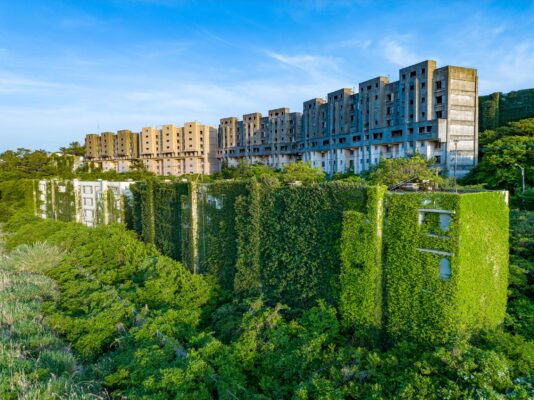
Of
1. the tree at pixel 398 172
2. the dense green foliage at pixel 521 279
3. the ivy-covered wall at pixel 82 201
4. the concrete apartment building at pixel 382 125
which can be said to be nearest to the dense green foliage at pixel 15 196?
the ivy-covered wall at pixel 82 201

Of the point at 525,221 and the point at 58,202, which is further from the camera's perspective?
the point at 58,202

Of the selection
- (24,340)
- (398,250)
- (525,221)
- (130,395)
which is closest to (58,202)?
(24,340)

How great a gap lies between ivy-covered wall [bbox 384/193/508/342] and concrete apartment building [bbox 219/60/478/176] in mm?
29523

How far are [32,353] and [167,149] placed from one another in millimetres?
67590

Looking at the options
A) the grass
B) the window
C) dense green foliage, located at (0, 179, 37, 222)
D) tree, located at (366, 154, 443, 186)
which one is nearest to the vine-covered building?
the window

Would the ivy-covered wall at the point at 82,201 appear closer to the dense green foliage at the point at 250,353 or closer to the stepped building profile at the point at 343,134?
the dense green foliage at the point at 250,353

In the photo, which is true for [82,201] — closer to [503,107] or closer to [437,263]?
[437,263]

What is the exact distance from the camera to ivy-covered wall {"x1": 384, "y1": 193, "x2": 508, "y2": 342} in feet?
30.5

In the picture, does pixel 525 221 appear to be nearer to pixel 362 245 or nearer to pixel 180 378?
pixel 362 245

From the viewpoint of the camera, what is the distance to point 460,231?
364 inches

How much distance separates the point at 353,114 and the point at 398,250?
A: 1763 inches

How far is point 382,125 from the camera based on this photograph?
4631 cm

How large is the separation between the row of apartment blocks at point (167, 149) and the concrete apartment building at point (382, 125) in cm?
1144

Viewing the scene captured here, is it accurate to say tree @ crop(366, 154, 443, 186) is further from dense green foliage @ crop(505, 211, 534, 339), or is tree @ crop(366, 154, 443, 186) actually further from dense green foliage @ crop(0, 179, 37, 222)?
dense green foliage @ crop(0, 179, 37, 222)
